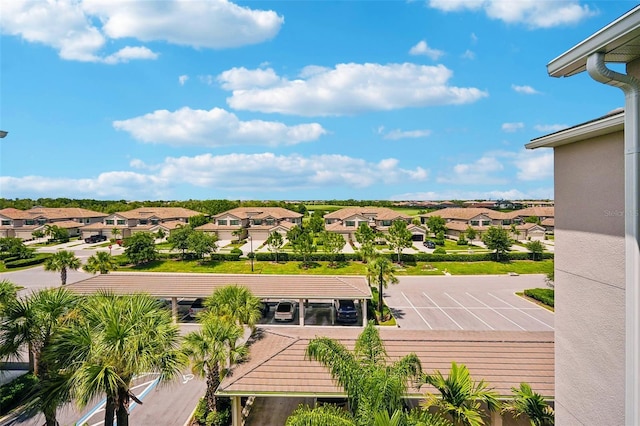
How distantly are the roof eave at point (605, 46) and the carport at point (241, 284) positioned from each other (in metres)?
19.7

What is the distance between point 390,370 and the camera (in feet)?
30.2

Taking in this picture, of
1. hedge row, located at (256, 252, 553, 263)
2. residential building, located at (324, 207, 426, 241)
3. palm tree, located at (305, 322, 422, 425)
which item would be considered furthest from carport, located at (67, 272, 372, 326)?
residential building, located at (324, 207, 426, 241)

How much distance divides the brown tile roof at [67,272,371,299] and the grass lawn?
15977mm

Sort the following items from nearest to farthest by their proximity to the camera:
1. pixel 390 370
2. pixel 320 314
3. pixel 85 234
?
pixel 390 370 < pixel 320 314 < pixel 85 234

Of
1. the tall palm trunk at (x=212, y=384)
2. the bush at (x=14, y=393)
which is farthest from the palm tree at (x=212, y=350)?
the bush at (x=14, y=393)

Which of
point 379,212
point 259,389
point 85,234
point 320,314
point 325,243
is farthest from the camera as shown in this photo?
point 379,212

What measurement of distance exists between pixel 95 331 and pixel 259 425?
7.99 m

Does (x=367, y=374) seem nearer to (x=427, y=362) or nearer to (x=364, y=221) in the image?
(x=427, y=362)

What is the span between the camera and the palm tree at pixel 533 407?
33.8 ft

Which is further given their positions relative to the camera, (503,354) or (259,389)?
(503,354)

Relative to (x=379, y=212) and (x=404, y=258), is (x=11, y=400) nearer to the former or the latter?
(x=404, y=258)

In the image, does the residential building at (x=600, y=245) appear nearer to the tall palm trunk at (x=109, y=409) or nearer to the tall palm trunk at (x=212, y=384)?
the tall palm trunk at (x=109, y=409)

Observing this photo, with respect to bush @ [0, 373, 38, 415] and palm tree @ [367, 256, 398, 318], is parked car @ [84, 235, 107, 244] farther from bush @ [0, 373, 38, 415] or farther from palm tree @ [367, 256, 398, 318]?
palm tree @ [367, 256, 398, 318]

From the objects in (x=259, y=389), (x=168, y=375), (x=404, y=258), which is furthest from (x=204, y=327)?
(x=404, y=258)
